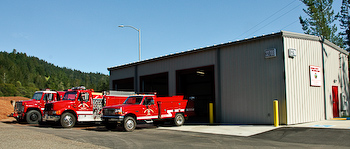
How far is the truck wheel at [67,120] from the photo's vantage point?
17969 mm

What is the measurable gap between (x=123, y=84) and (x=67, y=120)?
44.4 feet

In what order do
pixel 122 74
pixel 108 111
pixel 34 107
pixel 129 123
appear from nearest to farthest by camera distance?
pixel 129 123
pixel 108 111
pixel 34 107
pixel 122 74

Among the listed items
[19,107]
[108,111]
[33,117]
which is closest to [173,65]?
[108,111]

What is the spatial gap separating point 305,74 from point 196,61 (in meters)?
7.48

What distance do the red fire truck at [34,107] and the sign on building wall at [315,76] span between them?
17.5m

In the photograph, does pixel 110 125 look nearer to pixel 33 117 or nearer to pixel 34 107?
pixel 33 117

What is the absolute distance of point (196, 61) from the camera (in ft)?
71.6

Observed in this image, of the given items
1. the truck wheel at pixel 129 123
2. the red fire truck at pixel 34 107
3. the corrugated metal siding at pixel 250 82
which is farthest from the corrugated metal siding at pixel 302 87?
the red fire truck at pixel 34 107

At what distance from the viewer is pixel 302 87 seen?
17.6m

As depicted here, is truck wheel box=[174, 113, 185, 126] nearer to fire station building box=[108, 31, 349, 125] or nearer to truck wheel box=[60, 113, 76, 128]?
fire station building box=[108, 31, 349, 125]

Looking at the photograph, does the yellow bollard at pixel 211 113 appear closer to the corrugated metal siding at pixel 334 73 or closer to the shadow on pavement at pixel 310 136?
the shadow on pavement at pixel 310 136

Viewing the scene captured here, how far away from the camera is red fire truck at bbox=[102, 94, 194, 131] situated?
624 inches

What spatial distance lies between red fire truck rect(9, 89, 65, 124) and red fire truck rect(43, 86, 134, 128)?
3.56m

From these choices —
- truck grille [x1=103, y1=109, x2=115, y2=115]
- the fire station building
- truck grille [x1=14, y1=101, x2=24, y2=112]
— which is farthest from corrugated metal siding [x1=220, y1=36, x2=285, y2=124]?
truck grille [x1=14, y1=101, x2=24, y2=112]
